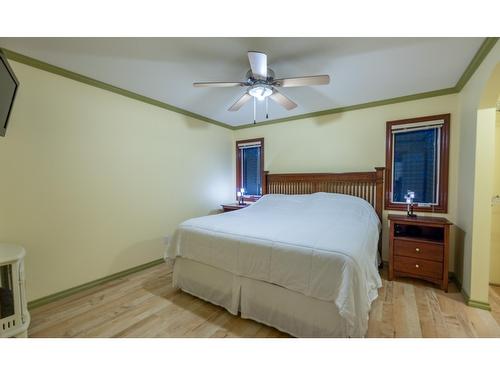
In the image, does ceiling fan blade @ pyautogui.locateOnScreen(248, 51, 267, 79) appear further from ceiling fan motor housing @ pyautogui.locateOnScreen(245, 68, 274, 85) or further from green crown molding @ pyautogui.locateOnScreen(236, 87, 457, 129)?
green crown molding @ pyautogui.locateOnScreen(236, 87, 457, 129)

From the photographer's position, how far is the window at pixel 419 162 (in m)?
2.65

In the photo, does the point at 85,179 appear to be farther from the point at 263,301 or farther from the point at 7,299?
the point at 263,301

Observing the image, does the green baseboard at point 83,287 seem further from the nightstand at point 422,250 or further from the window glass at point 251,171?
the nightstand at point 422,250

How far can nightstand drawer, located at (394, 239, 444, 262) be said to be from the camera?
2.31 meters

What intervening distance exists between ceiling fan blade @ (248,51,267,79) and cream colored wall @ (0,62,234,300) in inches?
75.0

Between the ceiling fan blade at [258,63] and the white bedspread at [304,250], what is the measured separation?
142 centimetres

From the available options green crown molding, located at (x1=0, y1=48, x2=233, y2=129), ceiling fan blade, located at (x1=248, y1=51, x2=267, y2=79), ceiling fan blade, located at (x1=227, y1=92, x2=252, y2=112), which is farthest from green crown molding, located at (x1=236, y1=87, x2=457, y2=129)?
ceiling fan blade, located at (x1=248, y1=51, x2=267, y2=79)

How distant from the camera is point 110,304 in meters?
2.07

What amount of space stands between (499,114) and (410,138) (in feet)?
2.71

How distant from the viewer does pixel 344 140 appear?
3.30 metres

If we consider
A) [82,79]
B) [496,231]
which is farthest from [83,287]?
[496,231]

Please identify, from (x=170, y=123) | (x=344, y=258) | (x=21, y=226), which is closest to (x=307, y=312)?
(x=344, y=258)

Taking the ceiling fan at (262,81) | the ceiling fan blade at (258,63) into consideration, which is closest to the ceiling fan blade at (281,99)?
the ceiling fan at (262,81)
